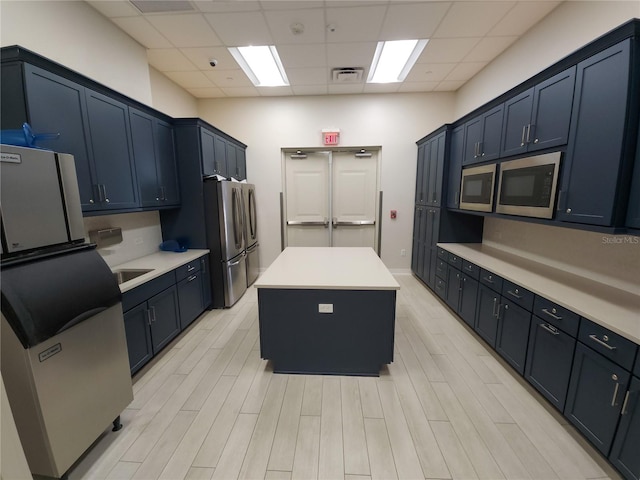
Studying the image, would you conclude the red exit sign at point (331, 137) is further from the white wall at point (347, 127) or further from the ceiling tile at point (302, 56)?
the ceiling tile at point (302, 56)

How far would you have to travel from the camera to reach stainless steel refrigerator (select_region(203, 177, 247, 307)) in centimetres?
332

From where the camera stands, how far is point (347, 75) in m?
3.69

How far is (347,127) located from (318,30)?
1901mm

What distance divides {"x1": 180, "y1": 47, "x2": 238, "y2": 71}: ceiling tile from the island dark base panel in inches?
115

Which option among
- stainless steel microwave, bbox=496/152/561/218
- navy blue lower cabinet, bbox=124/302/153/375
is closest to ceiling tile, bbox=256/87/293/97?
stainless steel microwave, bbox=496/152/561/218

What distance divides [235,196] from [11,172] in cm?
242

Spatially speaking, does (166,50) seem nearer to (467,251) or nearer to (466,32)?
(466,32)

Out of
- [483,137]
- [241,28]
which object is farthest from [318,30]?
[483,137]

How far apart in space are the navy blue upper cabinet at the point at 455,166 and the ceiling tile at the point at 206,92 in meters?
3.68

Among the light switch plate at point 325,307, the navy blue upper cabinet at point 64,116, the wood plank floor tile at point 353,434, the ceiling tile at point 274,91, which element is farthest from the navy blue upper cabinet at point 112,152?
the wood plank floor tile at point 353,434

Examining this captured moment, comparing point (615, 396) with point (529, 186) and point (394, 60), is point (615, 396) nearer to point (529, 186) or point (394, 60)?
point (529, 186)

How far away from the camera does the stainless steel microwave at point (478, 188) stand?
2.72 meters

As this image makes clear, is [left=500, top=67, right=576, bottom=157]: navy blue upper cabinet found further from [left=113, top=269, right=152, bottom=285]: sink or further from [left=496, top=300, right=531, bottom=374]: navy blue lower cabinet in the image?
[left=113, top=269, right=152, bottom=285]: sink

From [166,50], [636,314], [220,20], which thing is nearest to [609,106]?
[636,314]
